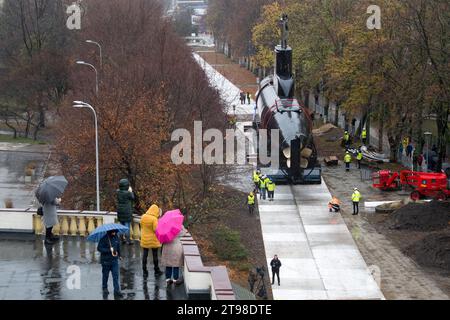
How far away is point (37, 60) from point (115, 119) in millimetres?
38974

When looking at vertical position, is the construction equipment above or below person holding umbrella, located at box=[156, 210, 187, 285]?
below

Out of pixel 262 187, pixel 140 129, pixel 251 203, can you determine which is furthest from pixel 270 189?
pixel 140 129

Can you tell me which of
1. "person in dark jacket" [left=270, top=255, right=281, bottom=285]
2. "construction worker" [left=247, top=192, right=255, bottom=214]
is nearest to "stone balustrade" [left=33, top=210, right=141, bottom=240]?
"person in dark jacket" [left=270, top=255, right=281, bottom=285]

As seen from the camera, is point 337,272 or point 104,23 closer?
point 337,272

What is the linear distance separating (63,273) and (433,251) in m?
22.4

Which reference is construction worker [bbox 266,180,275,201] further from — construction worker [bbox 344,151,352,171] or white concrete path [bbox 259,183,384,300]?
construction worker [bbox 344,151,352,171]

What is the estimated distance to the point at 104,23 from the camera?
78.1m

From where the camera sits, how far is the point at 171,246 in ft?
61.7

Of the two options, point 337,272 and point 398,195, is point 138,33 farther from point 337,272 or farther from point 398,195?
point 337,272

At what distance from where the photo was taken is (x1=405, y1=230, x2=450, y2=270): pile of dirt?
3862 centimetres

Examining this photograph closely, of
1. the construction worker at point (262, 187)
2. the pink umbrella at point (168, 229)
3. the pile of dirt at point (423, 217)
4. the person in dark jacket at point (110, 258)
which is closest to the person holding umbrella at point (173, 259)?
the pink umbrella at point (168, 229)

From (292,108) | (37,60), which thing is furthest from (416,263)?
(37,60)

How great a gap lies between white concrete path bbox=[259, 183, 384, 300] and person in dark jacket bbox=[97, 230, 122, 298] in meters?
16.6

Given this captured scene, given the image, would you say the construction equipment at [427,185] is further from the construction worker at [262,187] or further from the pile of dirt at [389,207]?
the construction worker at [262,187]
